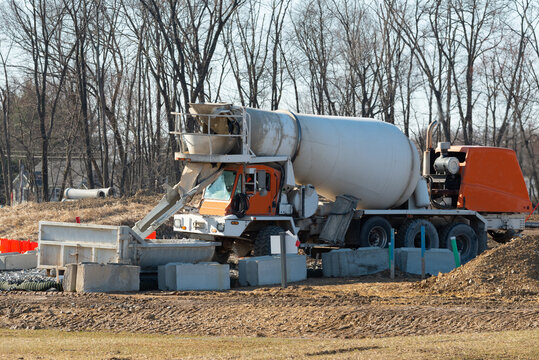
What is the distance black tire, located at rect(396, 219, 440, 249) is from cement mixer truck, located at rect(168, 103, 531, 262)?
0.09 feet

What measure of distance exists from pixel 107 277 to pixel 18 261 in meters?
5.67

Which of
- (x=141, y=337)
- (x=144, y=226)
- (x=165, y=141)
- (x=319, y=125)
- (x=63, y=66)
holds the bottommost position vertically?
(x=141, y=337)

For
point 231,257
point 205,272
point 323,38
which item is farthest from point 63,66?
point 205,272

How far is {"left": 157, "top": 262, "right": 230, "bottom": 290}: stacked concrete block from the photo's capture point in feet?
54.6

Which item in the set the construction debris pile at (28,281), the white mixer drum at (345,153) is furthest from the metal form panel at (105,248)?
the white mixer drum at (345,153)

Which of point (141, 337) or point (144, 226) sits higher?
point (144, 226)

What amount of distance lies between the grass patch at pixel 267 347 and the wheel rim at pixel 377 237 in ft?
35.3

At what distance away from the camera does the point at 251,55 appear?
4634 cm

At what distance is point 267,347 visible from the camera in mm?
10133

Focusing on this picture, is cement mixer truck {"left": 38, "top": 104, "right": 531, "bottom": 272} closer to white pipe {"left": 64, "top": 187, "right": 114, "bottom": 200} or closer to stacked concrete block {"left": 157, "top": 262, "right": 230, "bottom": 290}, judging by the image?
stacked concrete block {"left": 157, "top": 262, "right": 230, "bottom": 290}

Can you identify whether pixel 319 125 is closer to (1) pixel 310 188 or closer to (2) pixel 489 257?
(1) pixel 310 188

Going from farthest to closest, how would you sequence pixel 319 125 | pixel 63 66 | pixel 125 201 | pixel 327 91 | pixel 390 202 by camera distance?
1. pixel 327 91
2. pixel 63 66
3. pixel 125 201
4. pixel 390 202
5. pixel 319 125

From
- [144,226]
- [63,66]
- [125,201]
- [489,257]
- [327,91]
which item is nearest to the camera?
[489,257]

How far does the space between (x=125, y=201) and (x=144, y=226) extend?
12640mm
